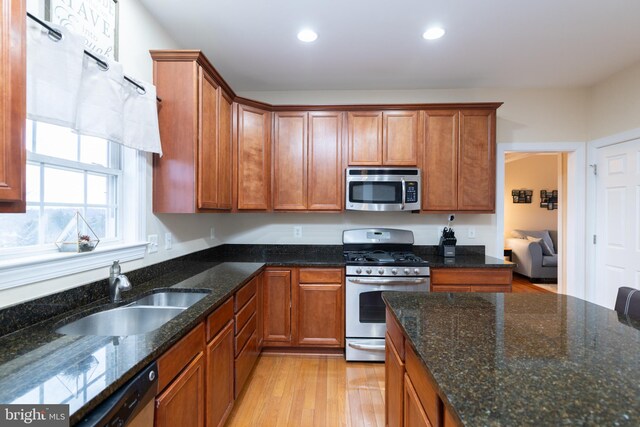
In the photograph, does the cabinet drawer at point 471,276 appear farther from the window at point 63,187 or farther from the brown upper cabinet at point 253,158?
the window at point 63,187

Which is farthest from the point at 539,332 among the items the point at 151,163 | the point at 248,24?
the point at 248,24

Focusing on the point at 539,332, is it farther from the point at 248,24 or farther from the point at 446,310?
the point at 248,24

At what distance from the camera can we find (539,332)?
1057 mm

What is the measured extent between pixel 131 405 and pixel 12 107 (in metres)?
0.93

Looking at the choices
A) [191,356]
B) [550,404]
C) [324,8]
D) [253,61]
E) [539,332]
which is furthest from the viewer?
[253,61]

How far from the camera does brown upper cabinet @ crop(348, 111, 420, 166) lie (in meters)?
2.84

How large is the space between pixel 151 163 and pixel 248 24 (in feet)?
4.08

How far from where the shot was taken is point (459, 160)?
2812 millimetres

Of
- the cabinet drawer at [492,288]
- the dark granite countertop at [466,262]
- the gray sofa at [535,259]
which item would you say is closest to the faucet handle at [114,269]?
the dark granite countertop at [466,262]

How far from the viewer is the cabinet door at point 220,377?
1.46 m

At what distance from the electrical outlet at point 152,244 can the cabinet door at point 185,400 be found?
926 millimetres

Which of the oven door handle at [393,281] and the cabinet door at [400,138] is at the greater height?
the cabinet door at [400,138]

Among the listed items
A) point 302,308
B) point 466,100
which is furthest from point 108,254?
point 466,100

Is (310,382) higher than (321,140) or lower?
lower
